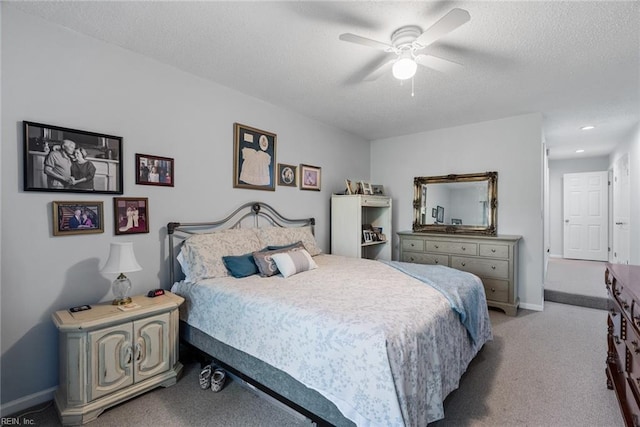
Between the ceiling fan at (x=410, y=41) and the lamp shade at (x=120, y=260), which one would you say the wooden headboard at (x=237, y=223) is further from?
the ceiling fan at (x=410, y=41)

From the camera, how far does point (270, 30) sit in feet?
6.88

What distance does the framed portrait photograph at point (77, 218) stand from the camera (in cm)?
205

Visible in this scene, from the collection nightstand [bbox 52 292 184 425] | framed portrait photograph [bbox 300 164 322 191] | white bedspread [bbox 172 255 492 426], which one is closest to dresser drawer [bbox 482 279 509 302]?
white bedspread [bbox 172 255 492 426]

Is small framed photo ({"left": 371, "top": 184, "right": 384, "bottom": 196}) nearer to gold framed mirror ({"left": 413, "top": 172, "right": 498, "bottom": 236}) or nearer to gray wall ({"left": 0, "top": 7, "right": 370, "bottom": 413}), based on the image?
gold framed mirror ({"left": 413, "top": 172, "right": 498, "bottom": 236})

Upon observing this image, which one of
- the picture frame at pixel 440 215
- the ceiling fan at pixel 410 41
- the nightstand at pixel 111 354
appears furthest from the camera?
the picture frame at pixel 440 215

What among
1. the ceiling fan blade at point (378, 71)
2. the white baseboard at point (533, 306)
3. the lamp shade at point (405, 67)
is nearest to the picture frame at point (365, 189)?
the ceiling fan blade at point (378, 71)

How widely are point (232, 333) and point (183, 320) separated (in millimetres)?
654

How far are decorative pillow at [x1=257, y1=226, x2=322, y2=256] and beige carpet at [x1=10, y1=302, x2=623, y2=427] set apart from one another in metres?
1.32

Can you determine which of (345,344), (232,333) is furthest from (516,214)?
(232,333)

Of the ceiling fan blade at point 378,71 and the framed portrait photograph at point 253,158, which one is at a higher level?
the ceiling fan blade at point 378,71

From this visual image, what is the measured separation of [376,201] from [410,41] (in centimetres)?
250

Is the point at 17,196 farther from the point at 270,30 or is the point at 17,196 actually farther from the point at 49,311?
the point at 270,30

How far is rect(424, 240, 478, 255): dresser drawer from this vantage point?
392 cm

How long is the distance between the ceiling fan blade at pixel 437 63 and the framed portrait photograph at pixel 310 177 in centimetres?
195
